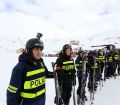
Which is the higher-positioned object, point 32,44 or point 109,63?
point 32,44

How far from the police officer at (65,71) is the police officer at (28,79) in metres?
2.99

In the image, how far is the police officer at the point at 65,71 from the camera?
723 cm

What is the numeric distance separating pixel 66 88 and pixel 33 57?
3.59 meters

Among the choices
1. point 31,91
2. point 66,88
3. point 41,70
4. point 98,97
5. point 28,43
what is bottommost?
point 98,97

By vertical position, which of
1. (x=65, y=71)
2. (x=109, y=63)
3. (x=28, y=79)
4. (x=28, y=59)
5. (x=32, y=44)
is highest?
(x=32, y=44)

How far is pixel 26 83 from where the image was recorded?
3982mm

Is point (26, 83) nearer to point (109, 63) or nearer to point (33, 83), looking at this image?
point (33, 83)

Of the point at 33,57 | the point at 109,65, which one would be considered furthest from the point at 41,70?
the point at 109,65

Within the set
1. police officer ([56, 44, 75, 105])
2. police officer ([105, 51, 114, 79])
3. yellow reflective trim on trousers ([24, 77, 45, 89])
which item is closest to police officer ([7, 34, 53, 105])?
yellow reflective trim on trousers ([24, 77, 45, 89])

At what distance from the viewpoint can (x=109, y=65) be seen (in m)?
16.3

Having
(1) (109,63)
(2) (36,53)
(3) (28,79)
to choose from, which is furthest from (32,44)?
(1) (109,63)

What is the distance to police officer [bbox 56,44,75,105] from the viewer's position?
723 centimetres

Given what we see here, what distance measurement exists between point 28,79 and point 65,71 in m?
3.39

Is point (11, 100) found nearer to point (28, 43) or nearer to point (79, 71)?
point (28, 43)
